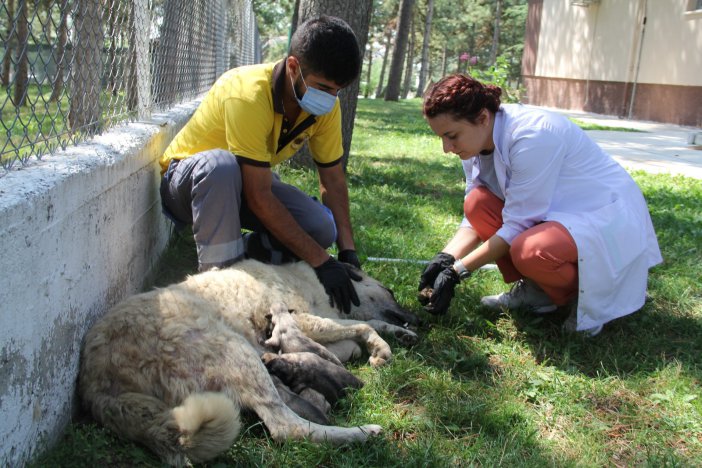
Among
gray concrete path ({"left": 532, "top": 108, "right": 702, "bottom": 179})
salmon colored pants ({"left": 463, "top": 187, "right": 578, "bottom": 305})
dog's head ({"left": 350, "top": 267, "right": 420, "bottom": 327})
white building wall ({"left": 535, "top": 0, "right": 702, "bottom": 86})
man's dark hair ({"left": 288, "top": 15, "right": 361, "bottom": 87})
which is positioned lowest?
dog's head ({"left": 350, "top": 267, "right": 420, "bottom": 327})

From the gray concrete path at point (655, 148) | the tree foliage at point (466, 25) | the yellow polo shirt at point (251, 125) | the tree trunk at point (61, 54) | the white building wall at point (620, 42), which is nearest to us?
the tree trunk at point (61, 54)

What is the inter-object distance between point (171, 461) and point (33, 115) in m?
1.47

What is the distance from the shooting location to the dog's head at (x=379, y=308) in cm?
396

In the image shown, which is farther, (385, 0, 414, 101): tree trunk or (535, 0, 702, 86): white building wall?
(385, 0, 414, 101): tree trunk

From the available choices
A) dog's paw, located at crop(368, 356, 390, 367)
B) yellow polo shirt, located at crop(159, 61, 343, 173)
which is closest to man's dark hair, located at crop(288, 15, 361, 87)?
yellow polo shirt, located at crop(159, 61, 343, 173)

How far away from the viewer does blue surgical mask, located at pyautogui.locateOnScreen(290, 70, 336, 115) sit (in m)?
3.70

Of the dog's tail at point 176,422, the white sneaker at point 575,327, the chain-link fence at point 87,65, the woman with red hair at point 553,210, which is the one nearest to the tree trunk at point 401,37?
the chain-link fence at point 87,65

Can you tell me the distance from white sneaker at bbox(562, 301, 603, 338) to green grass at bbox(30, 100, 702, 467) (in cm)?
5

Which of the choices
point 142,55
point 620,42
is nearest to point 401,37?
point 620,42

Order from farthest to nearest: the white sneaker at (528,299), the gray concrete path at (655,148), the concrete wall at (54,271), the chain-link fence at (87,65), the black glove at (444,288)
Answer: the gray concrete path at (655,148), the white sneaker at (528,299), the black glove at (444,288), the chain-link fence at (87,65), the concrete wall at (54,271)

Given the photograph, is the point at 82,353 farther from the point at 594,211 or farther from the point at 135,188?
the point at 594,211

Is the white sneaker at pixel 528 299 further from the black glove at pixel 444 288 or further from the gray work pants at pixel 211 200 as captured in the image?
the gray work pants at pixel 211 200

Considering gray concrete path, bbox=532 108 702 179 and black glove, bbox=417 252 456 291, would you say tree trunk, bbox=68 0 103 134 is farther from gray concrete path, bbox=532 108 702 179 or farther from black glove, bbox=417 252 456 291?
gray concrete path, bbox=532 108 702 179

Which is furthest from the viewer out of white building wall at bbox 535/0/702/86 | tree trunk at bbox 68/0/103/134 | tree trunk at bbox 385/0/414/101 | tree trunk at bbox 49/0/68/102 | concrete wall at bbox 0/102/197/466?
tree trunk at bbox 385/0/414/101
